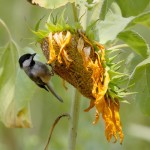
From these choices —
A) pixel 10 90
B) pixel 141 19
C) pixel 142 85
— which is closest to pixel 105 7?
pixel 141 19

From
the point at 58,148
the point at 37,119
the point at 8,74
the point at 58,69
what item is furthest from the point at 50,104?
the point at 58,69

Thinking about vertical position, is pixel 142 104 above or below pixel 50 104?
above

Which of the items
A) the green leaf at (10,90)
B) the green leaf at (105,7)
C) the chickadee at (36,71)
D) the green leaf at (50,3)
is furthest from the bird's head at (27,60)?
the green leaf at (105,7)

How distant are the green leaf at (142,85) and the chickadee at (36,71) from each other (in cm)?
27

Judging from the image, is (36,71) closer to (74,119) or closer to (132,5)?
(74,119)

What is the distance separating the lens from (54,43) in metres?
1.98

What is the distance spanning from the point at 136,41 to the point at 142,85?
0.21 metres

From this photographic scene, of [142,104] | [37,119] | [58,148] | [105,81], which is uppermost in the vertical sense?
[105,81]

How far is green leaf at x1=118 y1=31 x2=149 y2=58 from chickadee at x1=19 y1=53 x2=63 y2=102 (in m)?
0.29

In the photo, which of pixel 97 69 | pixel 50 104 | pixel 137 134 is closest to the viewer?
pixel 97 69

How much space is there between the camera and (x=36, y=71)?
2189 millimetres

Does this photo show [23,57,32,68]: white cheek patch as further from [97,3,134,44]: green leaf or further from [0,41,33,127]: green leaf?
[97,3,134,44]: green leaf

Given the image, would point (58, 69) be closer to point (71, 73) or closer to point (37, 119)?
point (71, 73)

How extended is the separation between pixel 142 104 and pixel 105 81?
0.30 metres
